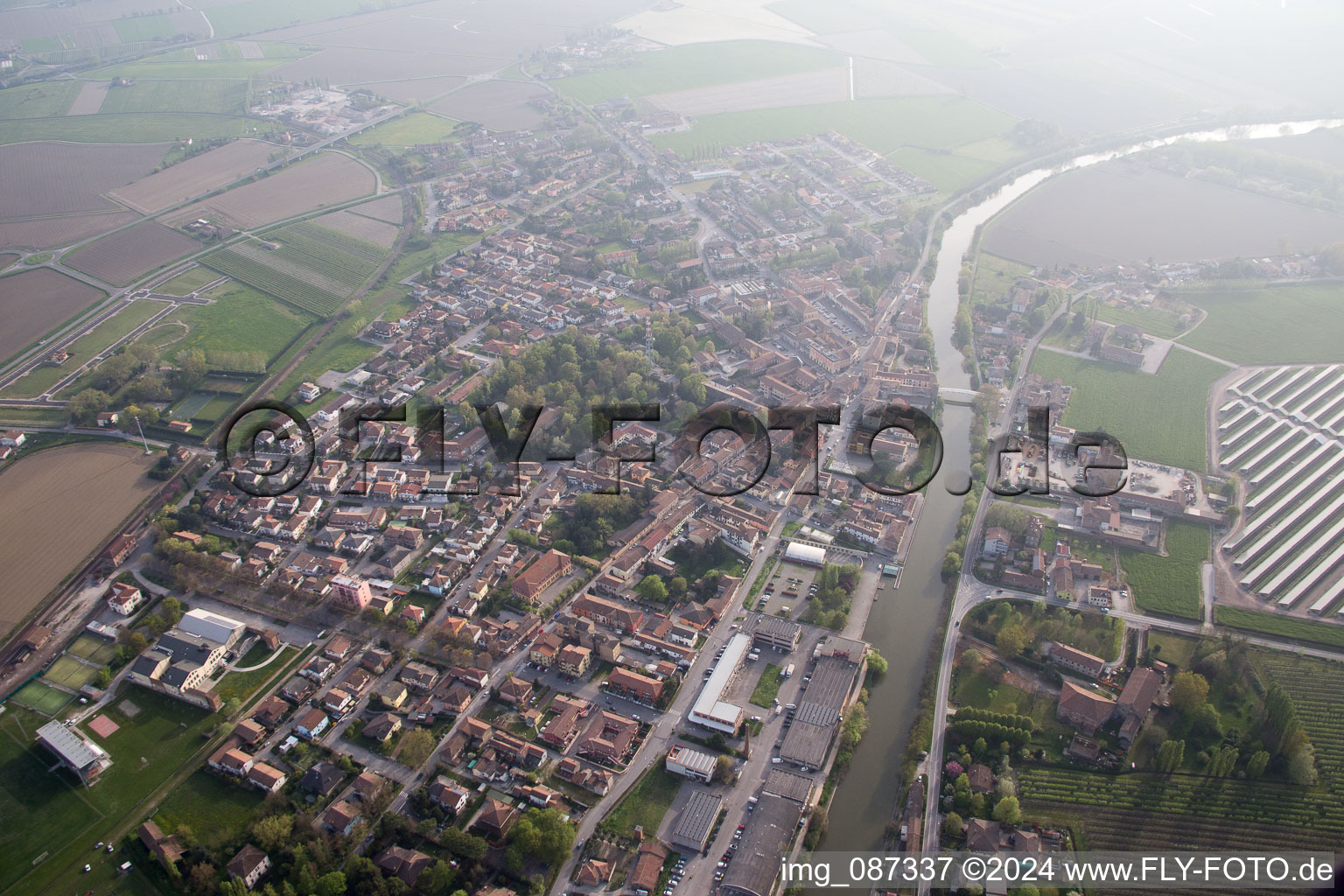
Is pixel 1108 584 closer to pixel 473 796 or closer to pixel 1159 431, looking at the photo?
pixel 1159 431

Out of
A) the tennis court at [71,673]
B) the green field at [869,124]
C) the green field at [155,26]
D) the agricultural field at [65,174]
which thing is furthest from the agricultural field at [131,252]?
the green field at [155,26]

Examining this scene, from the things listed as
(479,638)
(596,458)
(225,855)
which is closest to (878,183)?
(596,458)

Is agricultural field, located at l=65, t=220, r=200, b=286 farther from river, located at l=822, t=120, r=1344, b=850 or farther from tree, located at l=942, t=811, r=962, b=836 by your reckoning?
tree, located at l=942, t=811, r=962, b=836

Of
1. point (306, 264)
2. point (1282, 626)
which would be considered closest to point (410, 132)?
point (306, 264)

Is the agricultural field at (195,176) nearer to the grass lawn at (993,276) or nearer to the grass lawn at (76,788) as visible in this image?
the grass lawn at (76,788)

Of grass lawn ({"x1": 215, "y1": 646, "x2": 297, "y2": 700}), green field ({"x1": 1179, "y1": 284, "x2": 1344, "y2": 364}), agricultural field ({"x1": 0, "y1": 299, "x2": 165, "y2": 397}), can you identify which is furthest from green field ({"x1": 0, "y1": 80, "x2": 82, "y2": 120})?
green field ({"x1": 1179, "y1": 284, "x2": 1344, "y2": 364})

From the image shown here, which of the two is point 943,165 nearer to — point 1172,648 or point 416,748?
point 1172,648

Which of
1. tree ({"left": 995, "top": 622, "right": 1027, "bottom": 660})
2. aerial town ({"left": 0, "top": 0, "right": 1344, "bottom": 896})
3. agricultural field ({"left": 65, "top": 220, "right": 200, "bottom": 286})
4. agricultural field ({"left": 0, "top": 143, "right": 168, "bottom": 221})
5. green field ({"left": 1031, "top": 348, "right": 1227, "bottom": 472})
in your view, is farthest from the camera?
agricultural field ({"left": 0, "top": 143, "right": 168, "bottom": 221})
